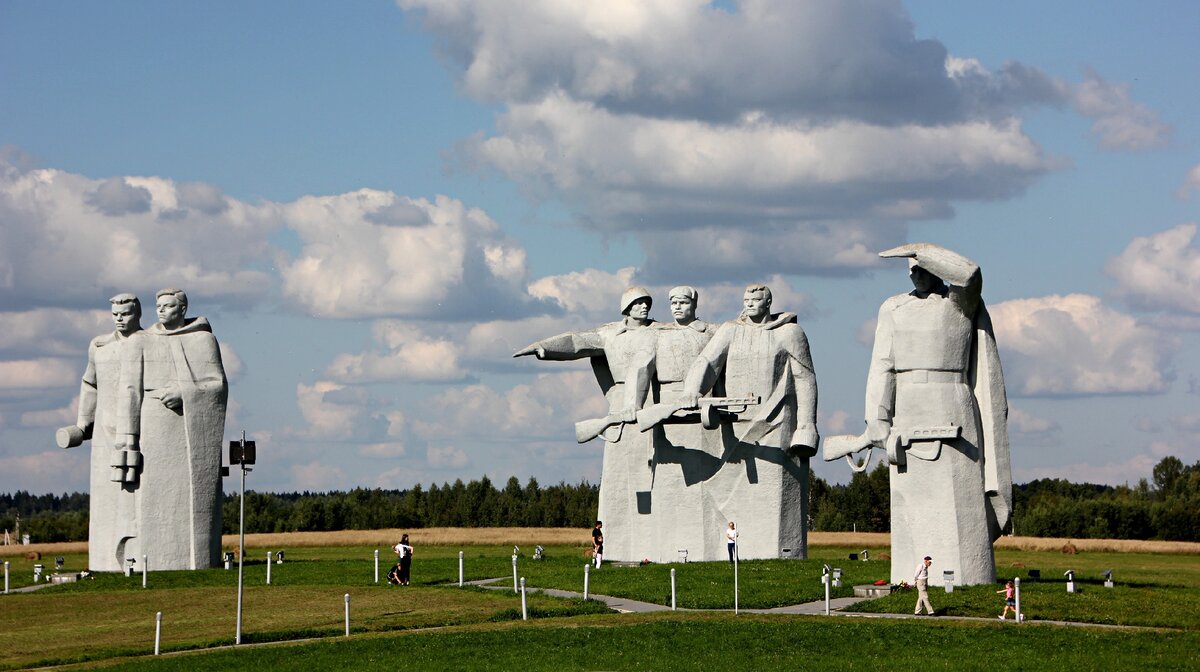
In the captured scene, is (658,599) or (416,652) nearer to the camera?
(416,652)

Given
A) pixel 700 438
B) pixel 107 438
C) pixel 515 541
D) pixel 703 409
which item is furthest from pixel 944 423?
pixel 515 541

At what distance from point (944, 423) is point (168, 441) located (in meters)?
20.6

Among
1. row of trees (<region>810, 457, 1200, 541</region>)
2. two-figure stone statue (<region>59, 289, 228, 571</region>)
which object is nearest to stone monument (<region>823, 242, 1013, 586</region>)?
two-figure stone statue (<region>59, 289, 228, 571</region>)

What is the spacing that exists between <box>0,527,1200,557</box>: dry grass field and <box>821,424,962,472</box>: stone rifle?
Answer: 26.5 meters

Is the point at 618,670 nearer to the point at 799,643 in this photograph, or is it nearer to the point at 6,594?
the point at 799,643

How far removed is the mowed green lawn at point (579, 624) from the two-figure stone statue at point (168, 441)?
1494 millimetres

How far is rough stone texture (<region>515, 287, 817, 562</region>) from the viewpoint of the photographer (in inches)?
1661

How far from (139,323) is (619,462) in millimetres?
13393

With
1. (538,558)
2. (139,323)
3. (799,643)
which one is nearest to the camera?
(799,643)

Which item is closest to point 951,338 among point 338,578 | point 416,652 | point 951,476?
point 951,476

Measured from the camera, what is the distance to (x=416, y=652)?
93.0 ft

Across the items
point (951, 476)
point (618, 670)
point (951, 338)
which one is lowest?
point (618, 670)

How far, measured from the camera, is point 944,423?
33.7 m

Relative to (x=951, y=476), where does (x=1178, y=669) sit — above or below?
below
